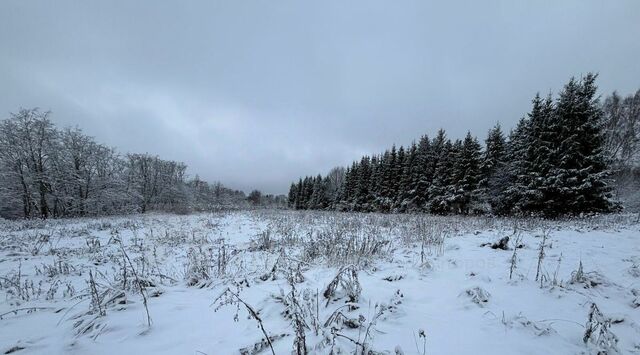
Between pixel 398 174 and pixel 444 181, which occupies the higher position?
pixel 398 174

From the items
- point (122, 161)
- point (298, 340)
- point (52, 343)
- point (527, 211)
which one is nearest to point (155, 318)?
point (52, 343)

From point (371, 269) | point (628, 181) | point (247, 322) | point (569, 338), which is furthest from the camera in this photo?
point (628, 181)

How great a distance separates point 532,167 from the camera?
17.0m

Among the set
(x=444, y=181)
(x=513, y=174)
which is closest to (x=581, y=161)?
(x=513, y=174)

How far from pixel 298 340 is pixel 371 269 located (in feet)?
9.20

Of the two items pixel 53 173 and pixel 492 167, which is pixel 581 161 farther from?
pixel 53 173

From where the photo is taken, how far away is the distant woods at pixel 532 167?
15.1 m

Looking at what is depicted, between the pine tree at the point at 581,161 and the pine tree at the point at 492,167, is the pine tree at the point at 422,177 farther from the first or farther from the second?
the pine tree at the point at 581,161

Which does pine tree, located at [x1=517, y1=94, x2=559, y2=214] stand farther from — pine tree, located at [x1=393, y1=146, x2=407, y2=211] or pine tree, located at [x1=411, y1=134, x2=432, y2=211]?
pine tree, located at [x1=393, y1=146, x2=407, y2=211]

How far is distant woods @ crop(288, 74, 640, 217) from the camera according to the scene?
15.1 metres

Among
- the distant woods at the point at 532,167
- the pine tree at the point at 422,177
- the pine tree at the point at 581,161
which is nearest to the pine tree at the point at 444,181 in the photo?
the distant woods at the point at 532,167

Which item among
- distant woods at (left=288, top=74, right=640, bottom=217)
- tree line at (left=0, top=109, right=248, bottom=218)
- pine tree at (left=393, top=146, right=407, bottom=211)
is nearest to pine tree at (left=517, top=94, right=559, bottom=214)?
distant woods at (left=288, top=74, right=640, bottom=217)

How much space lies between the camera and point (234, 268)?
489 cm

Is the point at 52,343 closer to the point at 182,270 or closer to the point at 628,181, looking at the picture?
the point at 182,270
